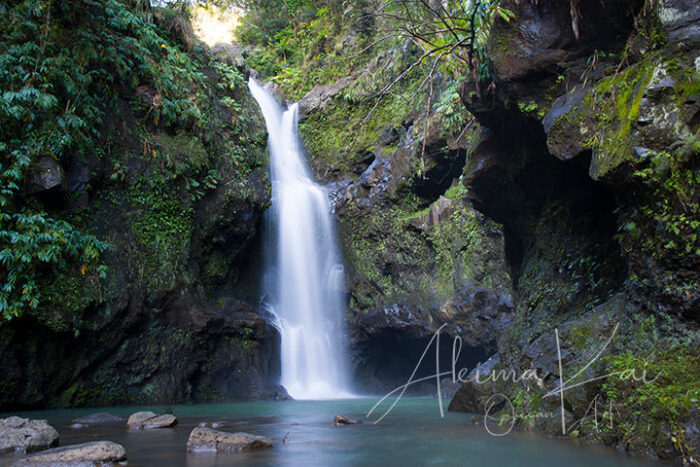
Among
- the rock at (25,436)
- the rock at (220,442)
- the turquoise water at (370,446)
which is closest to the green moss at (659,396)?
the turquoise water at (370,446)

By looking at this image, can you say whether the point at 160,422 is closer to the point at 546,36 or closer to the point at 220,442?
the point at 220,442

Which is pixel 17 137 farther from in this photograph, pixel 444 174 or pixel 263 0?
pixel 263 0

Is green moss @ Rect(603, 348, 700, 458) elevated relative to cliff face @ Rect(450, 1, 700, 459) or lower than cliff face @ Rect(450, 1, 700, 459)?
lower

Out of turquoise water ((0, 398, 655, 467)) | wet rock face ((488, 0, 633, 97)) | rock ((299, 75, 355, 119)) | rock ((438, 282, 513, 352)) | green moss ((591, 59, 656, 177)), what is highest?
rock ((299, 75, 355, 119))

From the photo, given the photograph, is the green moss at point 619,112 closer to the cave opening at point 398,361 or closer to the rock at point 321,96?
the cave opening at point 398,361

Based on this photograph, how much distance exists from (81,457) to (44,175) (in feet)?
22.9

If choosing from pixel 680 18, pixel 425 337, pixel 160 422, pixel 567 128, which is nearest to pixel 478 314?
pixel 425 337

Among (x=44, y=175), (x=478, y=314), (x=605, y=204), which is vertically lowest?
(x=478, y=314)

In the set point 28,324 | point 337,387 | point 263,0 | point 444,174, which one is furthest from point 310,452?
point 263,0

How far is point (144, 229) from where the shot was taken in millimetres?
11289

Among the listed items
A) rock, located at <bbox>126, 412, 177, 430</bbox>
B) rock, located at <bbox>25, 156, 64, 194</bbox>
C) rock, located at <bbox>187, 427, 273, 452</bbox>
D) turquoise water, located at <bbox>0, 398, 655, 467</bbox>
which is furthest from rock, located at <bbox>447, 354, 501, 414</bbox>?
rock, located at <bbox>25, 156, 64, 194</bbox>

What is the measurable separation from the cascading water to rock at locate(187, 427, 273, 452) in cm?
886

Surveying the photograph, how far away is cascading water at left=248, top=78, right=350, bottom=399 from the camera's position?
557 inches

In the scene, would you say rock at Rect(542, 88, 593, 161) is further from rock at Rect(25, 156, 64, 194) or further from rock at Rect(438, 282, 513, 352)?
rock at Rect(25, 156, 64, 194)
